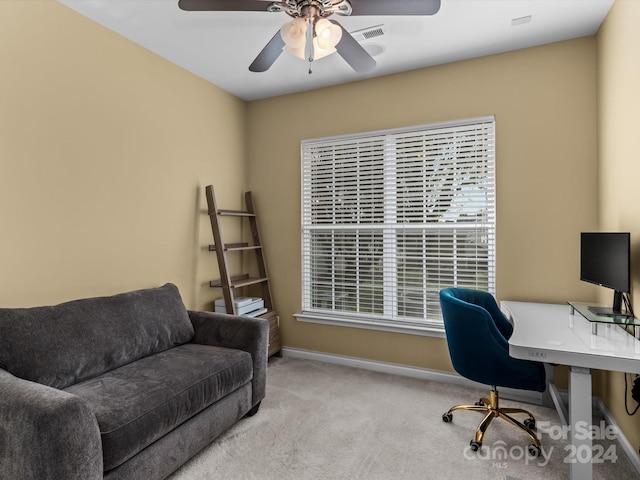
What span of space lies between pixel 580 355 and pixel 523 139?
1.81 meters

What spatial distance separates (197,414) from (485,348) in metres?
1.74

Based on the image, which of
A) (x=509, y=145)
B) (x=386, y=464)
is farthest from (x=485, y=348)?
(x=509, y=145)

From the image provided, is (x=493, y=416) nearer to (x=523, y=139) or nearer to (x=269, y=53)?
(x=523, y=139)

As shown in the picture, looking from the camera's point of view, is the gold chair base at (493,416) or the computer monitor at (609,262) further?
the gold chair base at (493,416)

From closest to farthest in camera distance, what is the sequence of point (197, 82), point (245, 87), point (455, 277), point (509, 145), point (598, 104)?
point (598, 104) < point (509, 145) < point (455, 277) < point (197, 82) < point (245, 87)

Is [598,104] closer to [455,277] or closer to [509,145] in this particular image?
[509,145]

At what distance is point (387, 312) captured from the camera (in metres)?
3.35

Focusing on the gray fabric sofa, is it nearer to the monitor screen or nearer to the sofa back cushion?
the sofa back cushion

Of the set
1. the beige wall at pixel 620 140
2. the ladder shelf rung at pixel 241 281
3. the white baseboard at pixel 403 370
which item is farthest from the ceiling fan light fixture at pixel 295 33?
the white baseboard at pixel 403 370

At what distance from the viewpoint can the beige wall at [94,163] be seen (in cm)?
209

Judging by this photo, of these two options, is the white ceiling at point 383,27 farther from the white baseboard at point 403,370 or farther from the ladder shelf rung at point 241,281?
the white baseboard at point 403,370

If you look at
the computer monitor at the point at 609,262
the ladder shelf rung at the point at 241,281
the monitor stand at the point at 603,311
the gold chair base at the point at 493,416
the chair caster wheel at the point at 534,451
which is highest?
the computer monitor at the point at 609,262

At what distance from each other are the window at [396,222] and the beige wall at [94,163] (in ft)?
3.70

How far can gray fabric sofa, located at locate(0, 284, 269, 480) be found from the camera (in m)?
1.38
